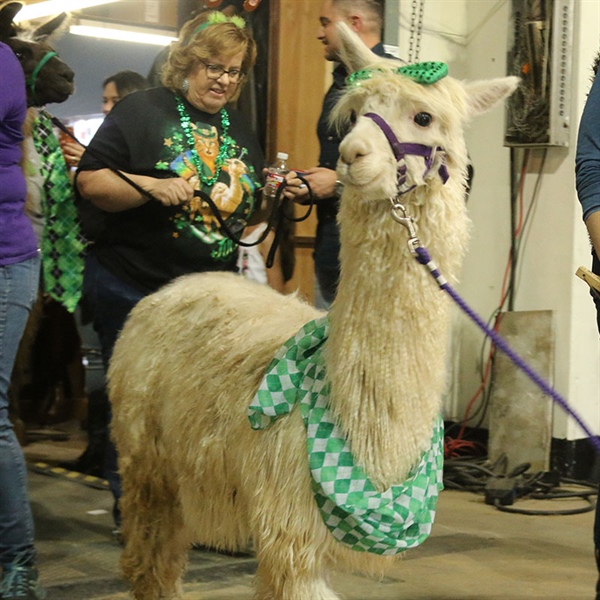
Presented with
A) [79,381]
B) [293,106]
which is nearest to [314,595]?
[293,106]

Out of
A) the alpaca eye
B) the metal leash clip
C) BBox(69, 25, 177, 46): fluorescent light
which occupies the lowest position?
the metal leash clip

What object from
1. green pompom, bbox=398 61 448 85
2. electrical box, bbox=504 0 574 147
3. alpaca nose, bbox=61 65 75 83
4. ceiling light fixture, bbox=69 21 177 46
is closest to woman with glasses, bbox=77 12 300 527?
alpaca nose, bbox=61 65 75 83

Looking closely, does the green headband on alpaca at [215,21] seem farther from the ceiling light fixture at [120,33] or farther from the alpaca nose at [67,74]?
the ceiling light fixture at [120,33]

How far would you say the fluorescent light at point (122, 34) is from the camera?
6.82 metres

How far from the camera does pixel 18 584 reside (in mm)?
3354

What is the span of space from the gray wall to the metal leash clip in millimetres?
4785

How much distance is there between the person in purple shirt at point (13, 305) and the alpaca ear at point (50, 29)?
743 mm

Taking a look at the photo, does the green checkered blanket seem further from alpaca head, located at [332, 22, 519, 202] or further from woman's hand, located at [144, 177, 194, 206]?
woman's hand, located at [144, 177, 194, 206]

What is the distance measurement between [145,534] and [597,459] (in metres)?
3.21

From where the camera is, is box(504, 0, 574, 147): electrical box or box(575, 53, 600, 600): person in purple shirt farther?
box(504, 0, 574, 147): electrical box

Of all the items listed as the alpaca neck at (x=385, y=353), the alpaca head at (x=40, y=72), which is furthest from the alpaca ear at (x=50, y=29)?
the alpaca neck at (x=385, y=353)

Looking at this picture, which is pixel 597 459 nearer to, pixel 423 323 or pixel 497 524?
pixel 497 524

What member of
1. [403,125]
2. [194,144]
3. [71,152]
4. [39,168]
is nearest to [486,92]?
[403,125]

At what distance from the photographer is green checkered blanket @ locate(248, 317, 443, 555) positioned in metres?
2.36
